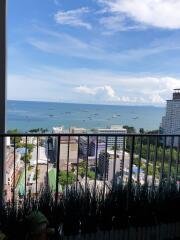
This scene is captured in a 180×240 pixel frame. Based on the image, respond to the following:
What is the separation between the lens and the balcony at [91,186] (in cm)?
246

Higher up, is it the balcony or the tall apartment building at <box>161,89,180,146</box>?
the tall apartment building at <box>161,89,180,146</box>

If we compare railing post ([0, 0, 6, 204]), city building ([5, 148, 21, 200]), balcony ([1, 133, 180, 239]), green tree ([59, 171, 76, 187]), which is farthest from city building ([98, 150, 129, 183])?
railing post ([0, 0, 6, 204])

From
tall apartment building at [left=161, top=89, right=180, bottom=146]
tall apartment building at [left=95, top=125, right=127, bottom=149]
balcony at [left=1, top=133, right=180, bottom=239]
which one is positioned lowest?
balcony at [left=1, top=133, right=180, bottom=239]

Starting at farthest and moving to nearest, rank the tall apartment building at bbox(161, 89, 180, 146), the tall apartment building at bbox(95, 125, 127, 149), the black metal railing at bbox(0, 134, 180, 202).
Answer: the tall apartment building at bbox(161, 89, 180, 146)
the tall apartment building at bbox(95, 125, 127, 149)
the black metal railing at bbox(0, 134, 180, 202)

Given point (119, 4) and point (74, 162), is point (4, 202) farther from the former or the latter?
point (119, 4)

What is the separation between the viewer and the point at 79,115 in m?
3.28

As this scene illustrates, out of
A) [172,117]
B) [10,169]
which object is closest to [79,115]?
[10,169]

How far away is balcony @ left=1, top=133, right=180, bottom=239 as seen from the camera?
8.09 feet

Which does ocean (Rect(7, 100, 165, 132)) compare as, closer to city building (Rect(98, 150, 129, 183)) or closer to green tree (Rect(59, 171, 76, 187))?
city building (Rect(98, 150, 129, 183))

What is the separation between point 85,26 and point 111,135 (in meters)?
2.98

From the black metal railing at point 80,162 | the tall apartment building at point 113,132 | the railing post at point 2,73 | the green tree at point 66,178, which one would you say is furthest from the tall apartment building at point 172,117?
Answer: the railing post at point 2,73

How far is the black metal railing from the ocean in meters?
0.22

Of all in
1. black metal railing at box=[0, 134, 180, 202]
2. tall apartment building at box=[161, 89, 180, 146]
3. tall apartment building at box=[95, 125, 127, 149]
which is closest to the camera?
black metal railing at box=[0, 134, 180, 202]

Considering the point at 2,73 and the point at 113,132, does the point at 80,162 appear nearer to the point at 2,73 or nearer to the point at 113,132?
the point at 113,132
